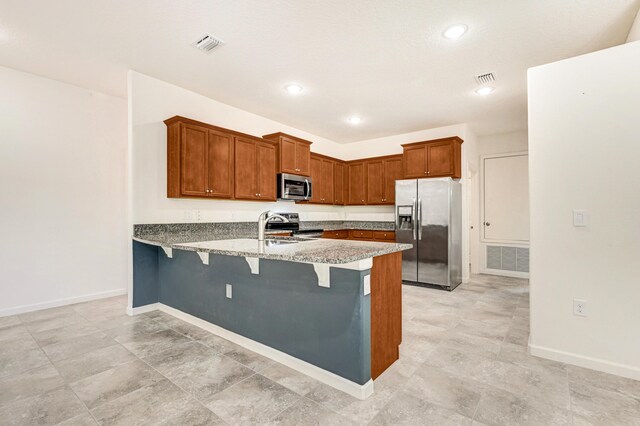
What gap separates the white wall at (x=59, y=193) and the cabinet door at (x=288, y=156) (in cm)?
234

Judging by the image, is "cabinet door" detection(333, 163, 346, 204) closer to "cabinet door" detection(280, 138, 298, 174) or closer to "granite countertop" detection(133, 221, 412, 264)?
"granite countertop" detection(133, 221, 412, 264)

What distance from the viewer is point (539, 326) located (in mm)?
2494

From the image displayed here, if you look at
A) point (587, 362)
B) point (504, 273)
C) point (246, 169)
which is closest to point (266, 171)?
point (246, 169)

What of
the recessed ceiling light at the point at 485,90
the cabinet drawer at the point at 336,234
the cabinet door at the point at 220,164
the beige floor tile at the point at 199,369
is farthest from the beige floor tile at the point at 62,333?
the recessed ceiling light at the point at 485,90

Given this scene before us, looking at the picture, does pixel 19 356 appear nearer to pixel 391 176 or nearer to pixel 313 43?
pixel 313 43

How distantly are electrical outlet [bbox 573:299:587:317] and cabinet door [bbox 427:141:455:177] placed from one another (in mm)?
2885

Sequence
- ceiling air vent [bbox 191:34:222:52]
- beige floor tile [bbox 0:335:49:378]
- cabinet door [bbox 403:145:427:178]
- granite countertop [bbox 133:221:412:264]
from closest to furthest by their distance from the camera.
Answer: granite countertop [bbox 133:221:412:264]
beige floor tile [bbox 0:335:49:378]
ceiling air vent [bbox 191:34:222:52]
cabinet door [bbox 403:145:427:178]

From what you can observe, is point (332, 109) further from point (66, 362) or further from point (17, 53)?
point (66, 362)

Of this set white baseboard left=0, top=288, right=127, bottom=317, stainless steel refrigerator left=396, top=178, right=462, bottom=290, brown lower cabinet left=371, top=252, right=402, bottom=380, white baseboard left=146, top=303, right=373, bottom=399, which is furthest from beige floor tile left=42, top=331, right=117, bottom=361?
stainless steel refrigerator left=396, top=178, right=462, bottom=290

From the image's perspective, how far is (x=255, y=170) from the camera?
4.42 metres

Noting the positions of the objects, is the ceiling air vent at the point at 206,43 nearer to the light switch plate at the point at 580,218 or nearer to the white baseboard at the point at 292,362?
the white baseboard at the point at 292,362

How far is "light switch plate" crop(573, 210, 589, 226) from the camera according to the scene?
7.61 ft

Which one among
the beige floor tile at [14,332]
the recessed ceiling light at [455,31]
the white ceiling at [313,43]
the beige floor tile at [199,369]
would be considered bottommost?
the beige floor tile at [199,369]

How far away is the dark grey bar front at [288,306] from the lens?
1920mm
